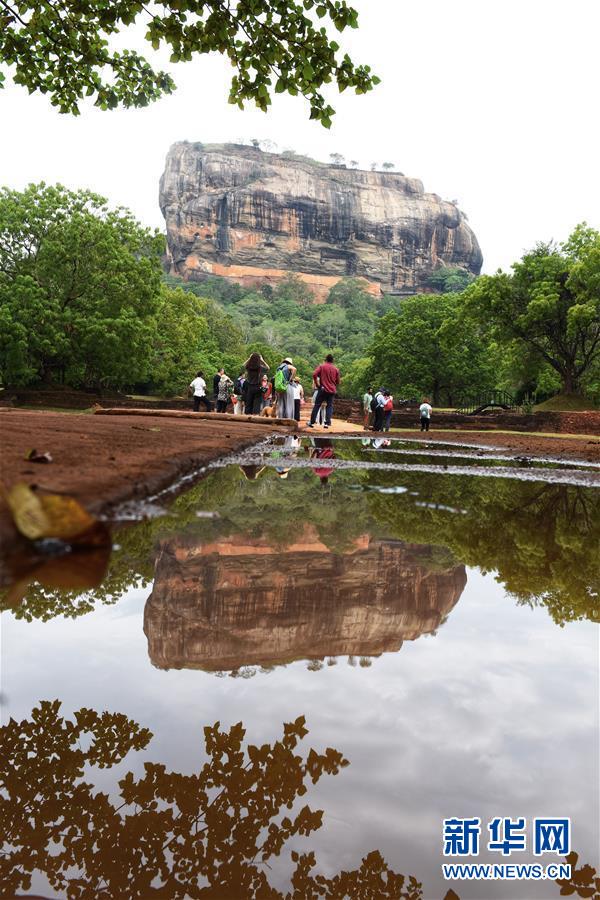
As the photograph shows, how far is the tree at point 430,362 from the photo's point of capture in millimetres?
51375

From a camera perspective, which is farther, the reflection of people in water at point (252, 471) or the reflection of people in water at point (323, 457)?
the reflection of people in water at point (323, 457)

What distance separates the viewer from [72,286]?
3328 cm

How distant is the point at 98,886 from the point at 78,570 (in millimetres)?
1479

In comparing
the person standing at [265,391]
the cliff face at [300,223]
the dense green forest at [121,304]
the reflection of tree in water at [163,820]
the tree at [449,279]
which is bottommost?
the reflection of tree in water at [163,820]

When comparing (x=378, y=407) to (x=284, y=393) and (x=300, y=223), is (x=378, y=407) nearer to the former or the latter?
(x=284, y=393)

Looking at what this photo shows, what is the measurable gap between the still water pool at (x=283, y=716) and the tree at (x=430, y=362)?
48.5 metres

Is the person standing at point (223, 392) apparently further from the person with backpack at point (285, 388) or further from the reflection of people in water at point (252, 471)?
the reflection of people in water at point (252, 471)

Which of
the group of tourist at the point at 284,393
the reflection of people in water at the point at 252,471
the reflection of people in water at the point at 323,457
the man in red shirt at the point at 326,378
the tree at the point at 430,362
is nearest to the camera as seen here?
the reflection of people in water at the point at 252,471

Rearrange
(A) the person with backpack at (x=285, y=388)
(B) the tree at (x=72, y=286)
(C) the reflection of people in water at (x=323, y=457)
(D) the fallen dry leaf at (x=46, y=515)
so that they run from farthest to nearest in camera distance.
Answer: (B) the tree at (x=72, y=286) → (A) the person with backpack at (x=285, y=388) → (C) the reflection of people in water at (x=323, y=457) → (D) the fallen dry leaf at (x=46, y=515)

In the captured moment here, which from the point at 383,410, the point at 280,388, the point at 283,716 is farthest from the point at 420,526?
the point at 383,410

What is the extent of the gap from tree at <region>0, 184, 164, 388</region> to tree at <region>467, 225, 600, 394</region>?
52.6 ft

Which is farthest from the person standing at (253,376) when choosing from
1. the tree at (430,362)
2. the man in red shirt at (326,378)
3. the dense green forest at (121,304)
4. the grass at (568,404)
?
the tree at (430,362)

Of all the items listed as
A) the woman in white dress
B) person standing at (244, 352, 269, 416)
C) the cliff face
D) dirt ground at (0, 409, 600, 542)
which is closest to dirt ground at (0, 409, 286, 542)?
dirt ground at (0, 409, 600, 542)

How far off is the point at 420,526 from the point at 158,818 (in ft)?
10.6
